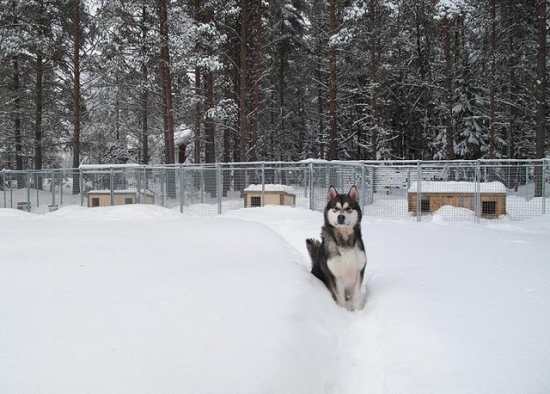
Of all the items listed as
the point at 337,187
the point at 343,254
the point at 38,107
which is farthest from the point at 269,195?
the point at 38,107

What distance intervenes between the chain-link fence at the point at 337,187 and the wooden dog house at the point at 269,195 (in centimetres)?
3

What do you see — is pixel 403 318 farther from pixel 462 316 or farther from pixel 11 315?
pixel 11 315

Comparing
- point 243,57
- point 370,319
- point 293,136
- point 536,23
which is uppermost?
point 536,23

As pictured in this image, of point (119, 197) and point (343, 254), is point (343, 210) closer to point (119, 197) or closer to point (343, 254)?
point (343, 254)

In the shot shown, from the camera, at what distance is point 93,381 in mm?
2189

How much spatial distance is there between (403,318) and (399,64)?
2582 cm

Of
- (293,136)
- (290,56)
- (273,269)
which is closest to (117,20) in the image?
(290,56)

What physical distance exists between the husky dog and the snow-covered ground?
0.65 feet

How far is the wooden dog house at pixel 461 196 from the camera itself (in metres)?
11.8

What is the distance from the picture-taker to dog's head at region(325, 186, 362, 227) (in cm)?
470

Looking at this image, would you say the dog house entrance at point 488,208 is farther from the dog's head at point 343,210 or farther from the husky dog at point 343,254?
the husky dog at point 343,254

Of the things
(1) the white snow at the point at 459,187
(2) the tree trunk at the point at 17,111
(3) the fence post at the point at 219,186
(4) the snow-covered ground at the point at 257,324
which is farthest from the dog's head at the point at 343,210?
(2) the tree trunk at the point at 17,111

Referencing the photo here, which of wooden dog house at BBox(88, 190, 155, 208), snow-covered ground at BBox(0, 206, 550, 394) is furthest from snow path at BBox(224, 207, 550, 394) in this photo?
wooden dog house at BBox(88, 190, 155, 208)

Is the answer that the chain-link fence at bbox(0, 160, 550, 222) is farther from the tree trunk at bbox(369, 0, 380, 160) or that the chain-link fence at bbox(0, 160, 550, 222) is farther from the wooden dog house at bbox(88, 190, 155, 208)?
the tree trunk at bbox(369, 0, 380, 160)
